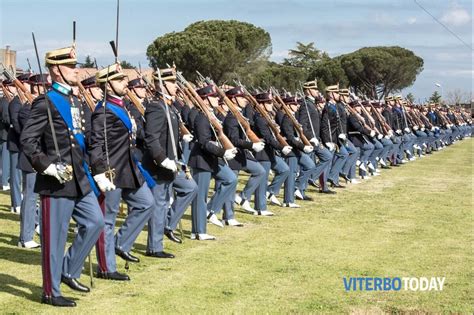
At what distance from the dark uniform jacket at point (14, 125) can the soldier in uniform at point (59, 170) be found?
443cm

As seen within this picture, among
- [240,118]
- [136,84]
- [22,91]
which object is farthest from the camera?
[136,84]

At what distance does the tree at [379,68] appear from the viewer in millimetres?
74125

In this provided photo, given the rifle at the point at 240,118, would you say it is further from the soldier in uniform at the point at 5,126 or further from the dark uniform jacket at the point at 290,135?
the soldier in uniform at the point at 5,126

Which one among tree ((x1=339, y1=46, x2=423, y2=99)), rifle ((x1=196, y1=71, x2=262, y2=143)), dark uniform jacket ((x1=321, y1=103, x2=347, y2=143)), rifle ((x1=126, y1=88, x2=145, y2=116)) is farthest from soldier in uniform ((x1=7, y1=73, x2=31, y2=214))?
tree ((x1=339, y1=46, x2=423, y2=99))

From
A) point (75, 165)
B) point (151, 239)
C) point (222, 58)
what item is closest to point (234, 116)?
point (151, 239)

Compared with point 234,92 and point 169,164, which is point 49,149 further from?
point 234,92

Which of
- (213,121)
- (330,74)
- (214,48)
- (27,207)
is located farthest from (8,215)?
(330,74)

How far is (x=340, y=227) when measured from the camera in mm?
11898

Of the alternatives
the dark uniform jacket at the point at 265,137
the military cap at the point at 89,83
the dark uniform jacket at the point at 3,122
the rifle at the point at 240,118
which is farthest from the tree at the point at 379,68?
the military cap at the point at 89,83

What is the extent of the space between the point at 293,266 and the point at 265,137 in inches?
193

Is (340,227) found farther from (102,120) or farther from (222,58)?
(222,58)

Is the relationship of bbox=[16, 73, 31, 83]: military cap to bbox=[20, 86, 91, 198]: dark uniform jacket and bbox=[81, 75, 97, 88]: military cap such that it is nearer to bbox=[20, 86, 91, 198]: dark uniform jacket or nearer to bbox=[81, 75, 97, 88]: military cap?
bbox=[81, 75, 97, 88]: military cap

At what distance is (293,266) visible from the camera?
8812mm

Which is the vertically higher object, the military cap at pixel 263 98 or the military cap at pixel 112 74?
the military cap at pixel 112 74
